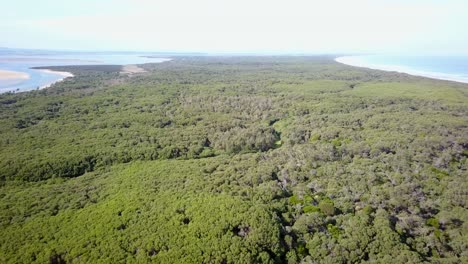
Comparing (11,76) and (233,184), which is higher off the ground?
(11,76)

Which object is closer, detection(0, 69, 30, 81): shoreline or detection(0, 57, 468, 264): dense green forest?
detection(0, 57, 468, 264): dense green forest

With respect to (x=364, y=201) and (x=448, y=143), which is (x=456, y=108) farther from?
(x=364, y=201)

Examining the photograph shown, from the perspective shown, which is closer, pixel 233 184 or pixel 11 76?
pixel 233 184

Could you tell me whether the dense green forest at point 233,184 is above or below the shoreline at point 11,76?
below

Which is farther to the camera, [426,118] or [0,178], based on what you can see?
[426,118]

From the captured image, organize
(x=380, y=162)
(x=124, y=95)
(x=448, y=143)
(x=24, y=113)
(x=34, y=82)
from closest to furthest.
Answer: (x=380, y=162)
(x=448, y=143)
(x=24, y=113)
(x=124, y=95)
(x=34, y=82)

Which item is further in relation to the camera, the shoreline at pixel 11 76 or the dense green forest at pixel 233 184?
the shoreline at pixel 11 76

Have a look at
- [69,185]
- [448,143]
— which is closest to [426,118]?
[448,143]

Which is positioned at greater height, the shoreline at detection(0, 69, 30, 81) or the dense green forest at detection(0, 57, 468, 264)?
the shoreline at detection(0, 69, 30, 81)
